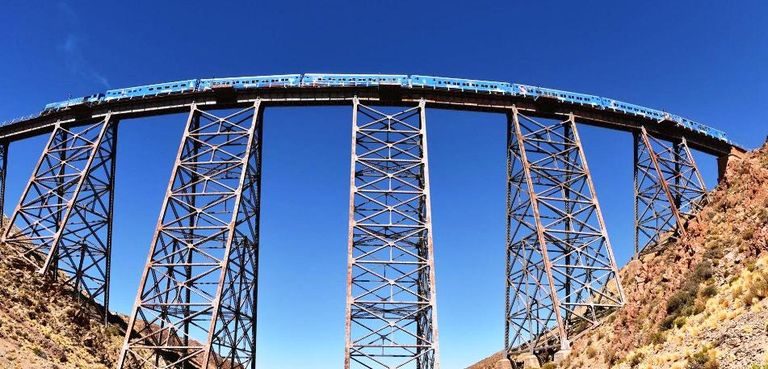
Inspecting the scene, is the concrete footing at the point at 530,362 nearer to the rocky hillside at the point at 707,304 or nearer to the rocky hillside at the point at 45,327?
the rocky hillside at the point at 707,304

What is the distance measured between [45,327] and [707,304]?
19646 mm

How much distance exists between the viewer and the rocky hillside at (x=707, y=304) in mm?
11148

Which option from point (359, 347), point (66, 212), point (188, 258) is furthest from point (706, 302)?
point (66, 212)

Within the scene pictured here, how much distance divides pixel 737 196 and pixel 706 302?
7.79m

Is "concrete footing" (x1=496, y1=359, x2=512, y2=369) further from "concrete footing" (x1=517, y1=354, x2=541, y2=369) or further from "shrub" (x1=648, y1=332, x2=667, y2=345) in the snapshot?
"shrub" (x1=648, y1=332, x2=667, y2=345)

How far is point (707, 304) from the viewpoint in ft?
44.6

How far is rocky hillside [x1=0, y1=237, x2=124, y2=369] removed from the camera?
685 inches

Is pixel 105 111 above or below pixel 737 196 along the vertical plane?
above

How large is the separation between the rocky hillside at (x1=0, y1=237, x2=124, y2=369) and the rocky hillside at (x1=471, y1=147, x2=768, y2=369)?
1532cm

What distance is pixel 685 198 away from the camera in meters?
30.5

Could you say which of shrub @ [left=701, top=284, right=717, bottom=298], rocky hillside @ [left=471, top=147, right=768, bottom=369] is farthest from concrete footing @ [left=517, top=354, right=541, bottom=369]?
shrub @ [left=701, top=284, right=717, bottom=298]

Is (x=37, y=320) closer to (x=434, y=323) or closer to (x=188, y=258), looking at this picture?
(x=188, y=258)

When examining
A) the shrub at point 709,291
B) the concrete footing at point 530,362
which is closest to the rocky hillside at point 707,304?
the shrub at point 709,291

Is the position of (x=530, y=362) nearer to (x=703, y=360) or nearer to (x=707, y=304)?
Answer: (x=707, y=304)
